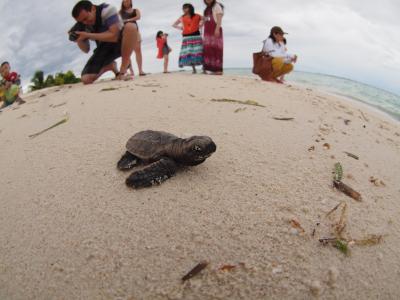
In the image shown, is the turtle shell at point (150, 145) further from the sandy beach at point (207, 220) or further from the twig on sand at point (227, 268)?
the twig on sand at point (227, 268)

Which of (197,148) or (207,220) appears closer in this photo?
(207,220)

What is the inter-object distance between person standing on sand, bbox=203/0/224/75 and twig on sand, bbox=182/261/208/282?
206 inches

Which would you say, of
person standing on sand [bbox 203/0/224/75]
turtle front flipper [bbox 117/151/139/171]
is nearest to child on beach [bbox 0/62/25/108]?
person standing on sand [bbox 203/0/224/75]

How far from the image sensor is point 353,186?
1685 mm

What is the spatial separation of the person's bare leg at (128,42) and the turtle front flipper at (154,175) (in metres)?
3.99

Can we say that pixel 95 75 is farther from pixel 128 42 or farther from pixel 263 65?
pixel 263 65

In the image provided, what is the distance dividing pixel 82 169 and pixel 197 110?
130cm

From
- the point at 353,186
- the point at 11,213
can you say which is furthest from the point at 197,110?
the point at 11,213

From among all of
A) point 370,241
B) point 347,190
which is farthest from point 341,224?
point 347,190

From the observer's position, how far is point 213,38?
5.87 metres

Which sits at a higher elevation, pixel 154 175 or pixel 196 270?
pixel 154 175

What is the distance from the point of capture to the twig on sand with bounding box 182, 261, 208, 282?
1.09 metres

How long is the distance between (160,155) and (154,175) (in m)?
0.16

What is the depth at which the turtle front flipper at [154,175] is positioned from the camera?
1527mm
